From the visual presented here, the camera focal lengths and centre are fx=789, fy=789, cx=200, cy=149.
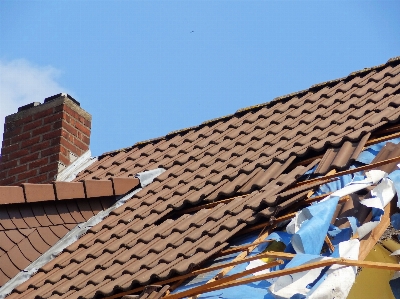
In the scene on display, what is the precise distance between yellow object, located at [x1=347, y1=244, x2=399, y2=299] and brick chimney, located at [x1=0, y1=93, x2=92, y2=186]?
401cm

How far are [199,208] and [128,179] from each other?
141 centimetres

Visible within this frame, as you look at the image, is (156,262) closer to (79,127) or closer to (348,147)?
(348,147)

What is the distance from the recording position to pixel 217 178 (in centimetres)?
732

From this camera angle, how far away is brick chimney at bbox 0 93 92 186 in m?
9.20

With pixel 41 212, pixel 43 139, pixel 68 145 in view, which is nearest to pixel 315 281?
pixel 41 212

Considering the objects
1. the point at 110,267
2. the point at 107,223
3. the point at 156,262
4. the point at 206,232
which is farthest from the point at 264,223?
the point at 107,223

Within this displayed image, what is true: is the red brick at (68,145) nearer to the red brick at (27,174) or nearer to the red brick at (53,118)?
the red brick at (53,118)

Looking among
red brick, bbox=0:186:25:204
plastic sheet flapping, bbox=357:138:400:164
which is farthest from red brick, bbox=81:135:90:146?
plastic sheet flapping, bbox=357:138:400:164

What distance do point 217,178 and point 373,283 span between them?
1736mm

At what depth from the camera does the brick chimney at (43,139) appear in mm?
9203

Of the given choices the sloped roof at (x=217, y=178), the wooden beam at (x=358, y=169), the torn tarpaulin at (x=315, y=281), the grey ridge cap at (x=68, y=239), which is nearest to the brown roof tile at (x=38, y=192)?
the grey ridge cap at (x=68, y=239)

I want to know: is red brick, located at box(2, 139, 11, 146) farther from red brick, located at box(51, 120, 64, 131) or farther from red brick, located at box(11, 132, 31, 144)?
red brick, located at box(51, 120, 64, 131)

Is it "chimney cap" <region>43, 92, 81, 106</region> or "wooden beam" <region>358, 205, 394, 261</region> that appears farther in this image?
"chimney cap" <region>43, 92, 81, 106</region>

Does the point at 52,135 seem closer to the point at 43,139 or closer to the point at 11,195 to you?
the point at 43,139
